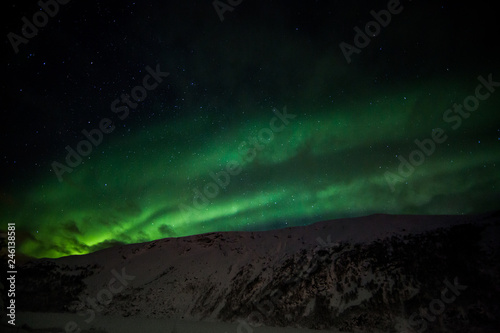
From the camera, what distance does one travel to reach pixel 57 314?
3011 cm

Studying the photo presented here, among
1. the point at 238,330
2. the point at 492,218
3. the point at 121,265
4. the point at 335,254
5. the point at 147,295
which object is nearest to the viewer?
the point at 238,330

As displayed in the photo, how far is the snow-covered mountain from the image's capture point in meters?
20.7

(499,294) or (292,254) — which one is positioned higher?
(292,254)

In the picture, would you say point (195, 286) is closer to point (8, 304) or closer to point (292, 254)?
point (292, 254)

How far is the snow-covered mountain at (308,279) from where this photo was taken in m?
20.7

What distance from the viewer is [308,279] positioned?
89.8ft

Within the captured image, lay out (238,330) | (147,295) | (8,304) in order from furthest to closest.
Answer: (8,304) → (147,295) → (238,330)

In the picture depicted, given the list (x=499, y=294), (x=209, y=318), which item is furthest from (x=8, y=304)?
(x=499, y=294)

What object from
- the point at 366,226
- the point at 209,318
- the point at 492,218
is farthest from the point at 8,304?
the point at 492,218

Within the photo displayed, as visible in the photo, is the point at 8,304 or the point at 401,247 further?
the point at 8,304

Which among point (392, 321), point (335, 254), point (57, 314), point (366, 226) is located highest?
point (366, 226)

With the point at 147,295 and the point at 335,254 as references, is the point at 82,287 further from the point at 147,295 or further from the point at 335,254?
the point at 335,254

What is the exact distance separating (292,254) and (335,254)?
5611 mm

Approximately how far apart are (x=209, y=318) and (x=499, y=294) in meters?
25.1
